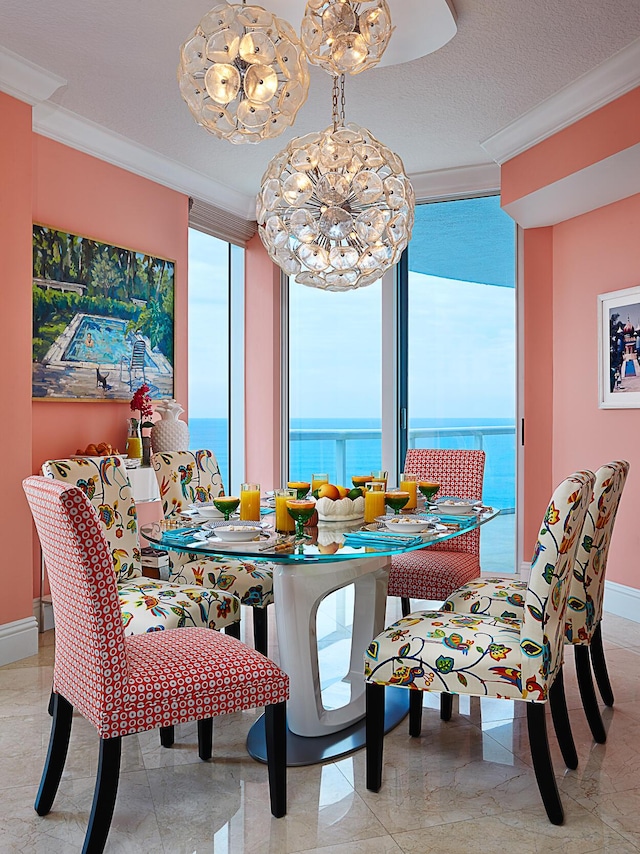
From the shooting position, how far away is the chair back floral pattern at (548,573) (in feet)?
6.51

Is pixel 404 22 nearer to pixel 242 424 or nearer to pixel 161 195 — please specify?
pixel 161 195

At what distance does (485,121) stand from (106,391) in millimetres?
2689

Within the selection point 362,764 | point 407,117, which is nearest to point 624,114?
point 407,117

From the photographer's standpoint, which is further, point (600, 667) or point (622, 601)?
point (622, 601)

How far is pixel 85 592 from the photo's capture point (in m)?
1.78

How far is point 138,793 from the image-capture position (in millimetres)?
2238

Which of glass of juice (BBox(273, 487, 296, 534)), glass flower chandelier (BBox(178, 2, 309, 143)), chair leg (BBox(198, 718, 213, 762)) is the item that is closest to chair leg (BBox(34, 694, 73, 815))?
chair leg (BBox(198, 718, 213, 762))

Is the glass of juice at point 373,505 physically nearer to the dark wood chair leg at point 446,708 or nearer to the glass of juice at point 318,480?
the glass of juice at point 318,480

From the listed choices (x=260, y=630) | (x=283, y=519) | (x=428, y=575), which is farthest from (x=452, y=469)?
(x=283, y=519)

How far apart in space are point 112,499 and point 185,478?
1.87 feet

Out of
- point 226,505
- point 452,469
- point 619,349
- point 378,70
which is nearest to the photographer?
point 226,505

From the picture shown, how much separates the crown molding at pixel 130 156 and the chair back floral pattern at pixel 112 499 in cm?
207

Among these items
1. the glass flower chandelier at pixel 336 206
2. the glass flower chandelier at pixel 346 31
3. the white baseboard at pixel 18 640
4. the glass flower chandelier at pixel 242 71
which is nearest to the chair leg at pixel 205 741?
the white baseboard at pixel 18 640

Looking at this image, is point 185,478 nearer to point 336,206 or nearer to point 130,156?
point 336,206
